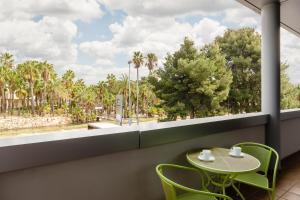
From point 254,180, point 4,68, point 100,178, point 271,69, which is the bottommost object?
point 254,180

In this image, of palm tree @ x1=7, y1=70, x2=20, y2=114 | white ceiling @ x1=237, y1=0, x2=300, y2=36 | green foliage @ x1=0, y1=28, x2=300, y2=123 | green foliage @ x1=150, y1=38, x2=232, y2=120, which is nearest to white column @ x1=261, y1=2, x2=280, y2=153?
white ceiling @ x1=237, y1=0, x2=300, y2=36

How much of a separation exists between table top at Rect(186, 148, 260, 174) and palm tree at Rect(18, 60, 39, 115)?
1743mm

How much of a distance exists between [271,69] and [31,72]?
3541 millimetres

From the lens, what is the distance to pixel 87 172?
171 centimetres

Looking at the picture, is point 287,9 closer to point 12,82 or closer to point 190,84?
point 12,82

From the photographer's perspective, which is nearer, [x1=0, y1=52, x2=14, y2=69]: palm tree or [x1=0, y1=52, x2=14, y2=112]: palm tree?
[x1=0, y1=52, x2=14, y2=112]: palm tree

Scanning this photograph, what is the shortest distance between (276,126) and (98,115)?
9.54 ft

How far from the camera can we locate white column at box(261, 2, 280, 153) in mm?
3539

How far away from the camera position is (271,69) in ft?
11.6

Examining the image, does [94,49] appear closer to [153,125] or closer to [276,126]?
[153,125]

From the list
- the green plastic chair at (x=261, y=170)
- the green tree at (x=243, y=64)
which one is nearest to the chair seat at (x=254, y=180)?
the green plastic chair at (x=261, y=170)

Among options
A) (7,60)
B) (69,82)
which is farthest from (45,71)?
(7,60)

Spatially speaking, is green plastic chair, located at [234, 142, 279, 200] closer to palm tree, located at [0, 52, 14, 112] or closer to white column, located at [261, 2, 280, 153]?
white column, located at [261, 2, 280, 153]

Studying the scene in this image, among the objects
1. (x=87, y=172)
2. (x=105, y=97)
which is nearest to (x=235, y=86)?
(x=105, y=97)
